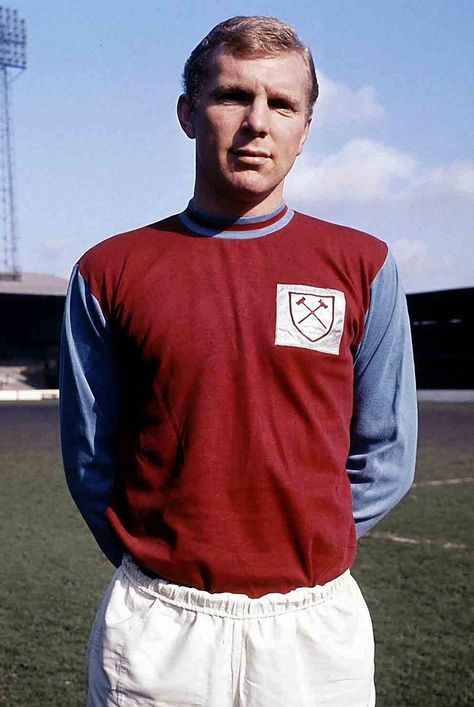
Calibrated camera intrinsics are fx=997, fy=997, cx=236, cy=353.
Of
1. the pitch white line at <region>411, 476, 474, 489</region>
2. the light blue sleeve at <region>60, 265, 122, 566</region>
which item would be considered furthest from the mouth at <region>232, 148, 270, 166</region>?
the pitch white line at <region>411, 476, 474, 489</region>

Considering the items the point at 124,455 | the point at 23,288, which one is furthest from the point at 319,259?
the point at 23,288

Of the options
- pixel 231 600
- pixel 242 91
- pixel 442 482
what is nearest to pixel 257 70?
pixel 242 91

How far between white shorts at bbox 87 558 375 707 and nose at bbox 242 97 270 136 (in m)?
0.77

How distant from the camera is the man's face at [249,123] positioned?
1.69 meters

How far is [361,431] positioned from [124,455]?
0.45m

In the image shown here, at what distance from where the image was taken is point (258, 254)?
5.69 ft

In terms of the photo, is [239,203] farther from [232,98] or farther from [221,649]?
[221,649]

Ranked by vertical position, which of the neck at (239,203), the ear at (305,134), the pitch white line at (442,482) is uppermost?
the ear at (305,134)

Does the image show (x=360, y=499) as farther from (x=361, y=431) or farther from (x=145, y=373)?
(x=145, y=373)

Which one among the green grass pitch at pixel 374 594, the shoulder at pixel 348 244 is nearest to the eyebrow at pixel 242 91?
the shoulder at pixel 348 244

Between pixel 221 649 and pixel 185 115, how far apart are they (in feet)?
3.09

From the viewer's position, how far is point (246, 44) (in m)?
1.69

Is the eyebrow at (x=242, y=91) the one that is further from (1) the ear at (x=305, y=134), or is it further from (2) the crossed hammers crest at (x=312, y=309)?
(2) the crossed hammers crest at (x=312, y=309)

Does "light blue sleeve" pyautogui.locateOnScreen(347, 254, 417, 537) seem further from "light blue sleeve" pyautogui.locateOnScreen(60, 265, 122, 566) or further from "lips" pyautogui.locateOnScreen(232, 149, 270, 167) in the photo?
"light blue sleeve" pyautogui.locateOnScreen(60, 265, 122, 566)
